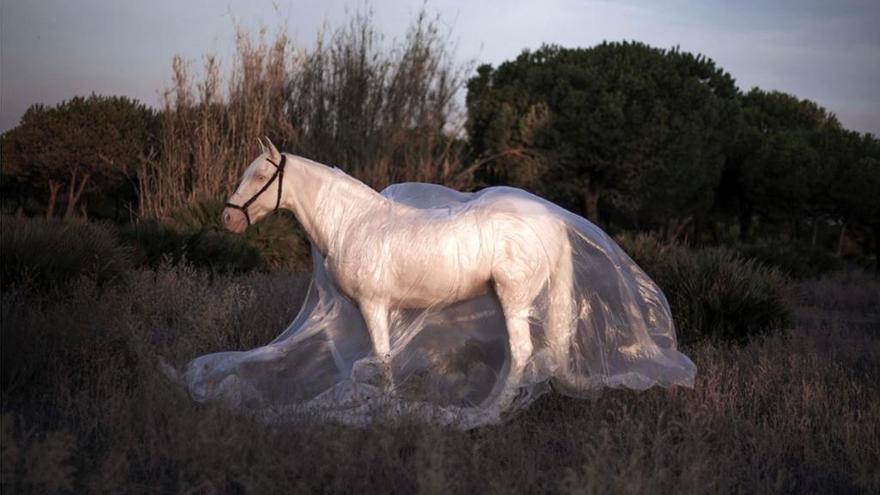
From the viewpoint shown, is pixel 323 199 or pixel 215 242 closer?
pixel 323 199

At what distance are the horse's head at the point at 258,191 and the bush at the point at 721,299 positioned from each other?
15.5ft

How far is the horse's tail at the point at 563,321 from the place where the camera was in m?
5.86

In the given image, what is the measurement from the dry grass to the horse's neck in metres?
1.28

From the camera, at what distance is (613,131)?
1273 inches

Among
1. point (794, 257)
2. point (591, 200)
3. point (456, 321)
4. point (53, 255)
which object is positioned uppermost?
point (456, 321)

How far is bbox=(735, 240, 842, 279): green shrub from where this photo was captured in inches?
740

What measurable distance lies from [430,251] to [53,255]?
15.7ft

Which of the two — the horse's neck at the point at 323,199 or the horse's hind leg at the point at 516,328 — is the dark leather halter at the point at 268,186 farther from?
the horse's hind leg at the point at 516,328

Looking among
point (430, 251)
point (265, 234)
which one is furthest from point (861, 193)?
point (430, 251)

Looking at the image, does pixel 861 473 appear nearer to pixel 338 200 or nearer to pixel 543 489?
pixel 543 489

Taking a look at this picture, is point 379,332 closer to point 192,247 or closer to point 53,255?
point 53,255

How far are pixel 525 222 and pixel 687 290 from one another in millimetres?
4455

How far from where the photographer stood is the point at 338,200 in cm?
607

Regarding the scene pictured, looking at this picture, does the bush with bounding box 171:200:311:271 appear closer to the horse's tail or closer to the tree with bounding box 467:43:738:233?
the horse's tail
